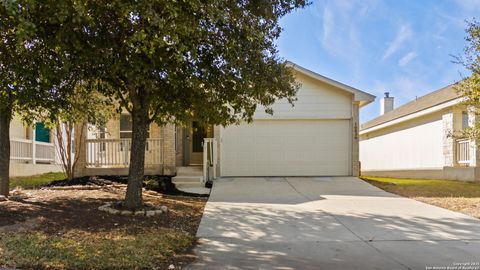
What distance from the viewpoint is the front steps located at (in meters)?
13.2

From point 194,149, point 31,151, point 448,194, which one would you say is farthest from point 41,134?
point 448,194

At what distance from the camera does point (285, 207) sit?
10234mm

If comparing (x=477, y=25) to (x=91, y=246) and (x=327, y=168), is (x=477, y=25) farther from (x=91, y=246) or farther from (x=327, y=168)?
(x=91, y=246)

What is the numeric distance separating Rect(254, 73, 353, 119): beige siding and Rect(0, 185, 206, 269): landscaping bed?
712 cm

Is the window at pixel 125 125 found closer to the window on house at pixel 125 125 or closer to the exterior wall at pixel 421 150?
the window on house at pixel 125 125

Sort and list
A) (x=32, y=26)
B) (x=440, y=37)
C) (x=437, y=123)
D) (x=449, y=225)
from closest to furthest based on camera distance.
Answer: (x=32, y=26) → (x=449, y=225) → (x=437, y=123) → (x=440, y=37)

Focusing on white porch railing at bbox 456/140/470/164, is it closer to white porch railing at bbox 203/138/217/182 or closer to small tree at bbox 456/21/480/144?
small tree at bbox 456/21/480/144

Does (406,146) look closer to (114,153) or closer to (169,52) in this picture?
(114,153)

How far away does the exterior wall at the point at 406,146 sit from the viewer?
18094 millimetres

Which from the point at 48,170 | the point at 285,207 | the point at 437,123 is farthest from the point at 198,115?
the point at 48,170

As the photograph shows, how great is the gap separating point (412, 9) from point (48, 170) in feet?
57.2

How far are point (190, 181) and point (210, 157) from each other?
1804 millimetres

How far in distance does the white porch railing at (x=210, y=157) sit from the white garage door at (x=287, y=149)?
696 mm

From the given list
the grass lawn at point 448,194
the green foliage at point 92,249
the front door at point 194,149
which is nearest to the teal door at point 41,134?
the front door at point 194,149
